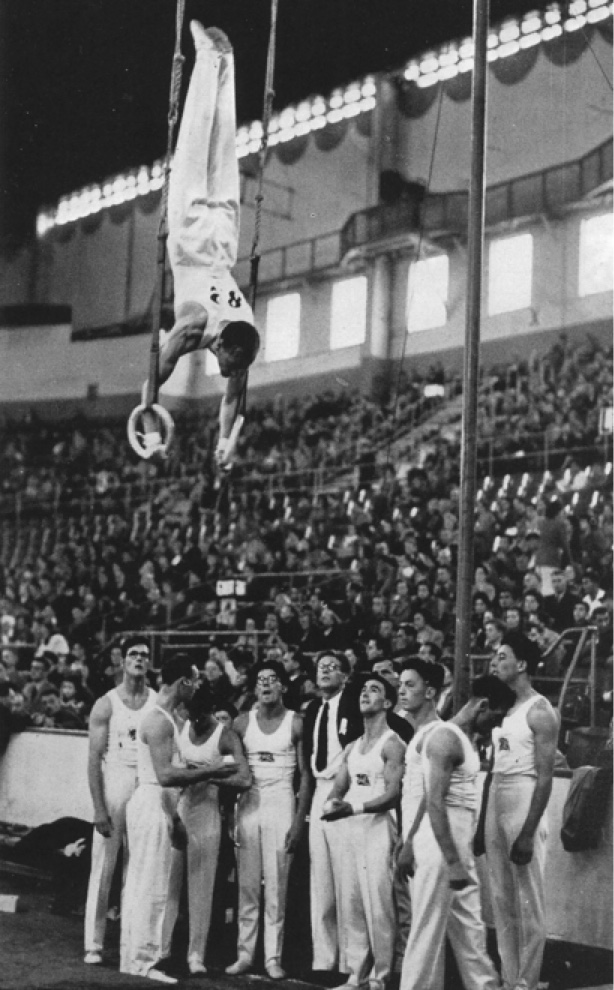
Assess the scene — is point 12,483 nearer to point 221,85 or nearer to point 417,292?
point 417,292

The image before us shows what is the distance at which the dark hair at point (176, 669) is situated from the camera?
6247mm

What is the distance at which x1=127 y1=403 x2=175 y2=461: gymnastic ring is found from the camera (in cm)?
750

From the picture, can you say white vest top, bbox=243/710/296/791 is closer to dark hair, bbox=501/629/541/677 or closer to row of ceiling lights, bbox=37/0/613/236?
dark hair, bbox=501/629/541/677

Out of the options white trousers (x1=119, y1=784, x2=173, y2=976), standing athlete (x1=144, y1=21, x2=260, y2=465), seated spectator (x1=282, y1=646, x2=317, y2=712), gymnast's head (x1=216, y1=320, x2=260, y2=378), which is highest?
standing athlete (x1=144, y1=21, x2=260, y2=465)

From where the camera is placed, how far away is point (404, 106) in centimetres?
2116

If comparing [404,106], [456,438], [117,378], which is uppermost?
[404,106]

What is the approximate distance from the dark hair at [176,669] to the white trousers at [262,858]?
0.78 m

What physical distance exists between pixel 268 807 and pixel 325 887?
0.51m

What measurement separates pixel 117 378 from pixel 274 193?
479 cm

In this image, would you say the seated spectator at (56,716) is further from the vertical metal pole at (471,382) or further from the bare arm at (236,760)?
the vertical metal pole at (471,382)

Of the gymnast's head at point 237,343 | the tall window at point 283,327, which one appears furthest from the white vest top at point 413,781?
the tall window at point 283,327

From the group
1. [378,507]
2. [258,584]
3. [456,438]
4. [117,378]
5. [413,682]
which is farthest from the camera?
[117,378]

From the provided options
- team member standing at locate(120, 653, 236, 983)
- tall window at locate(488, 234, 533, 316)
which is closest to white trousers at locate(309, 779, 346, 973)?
team member standing at locate(120, 653, 236, 983)

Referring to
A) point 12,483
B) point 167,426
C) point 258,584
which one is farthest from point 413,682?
point 12,483
